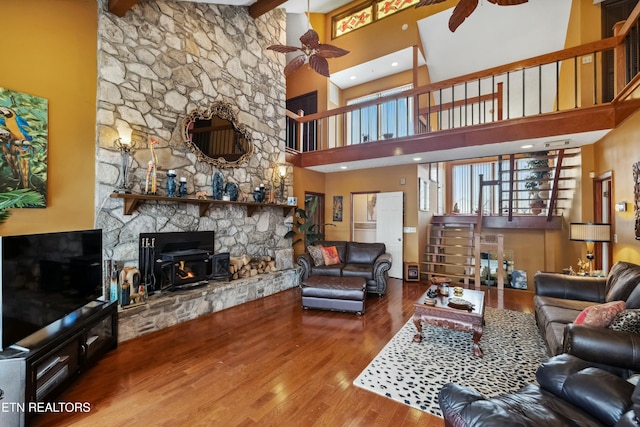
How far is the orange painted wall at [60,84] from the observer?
9.06ft

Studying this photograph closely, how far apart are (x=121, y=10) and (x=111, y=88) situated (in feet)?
3.22

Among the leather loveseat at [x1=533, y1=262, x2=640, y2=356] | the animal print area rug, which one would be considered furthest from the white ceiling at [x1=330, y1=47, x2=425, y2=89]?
the animal print area rug

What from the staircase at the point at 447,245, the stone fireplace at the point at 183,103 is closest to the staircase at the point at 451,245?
the staircase at the point at 447,245

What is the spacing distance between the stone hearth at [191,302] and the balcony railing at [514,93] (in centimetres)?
339

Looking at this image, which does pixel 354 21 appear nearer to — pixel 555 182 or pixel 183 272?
pixel 555 182

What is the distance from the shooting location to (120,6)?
133 inches

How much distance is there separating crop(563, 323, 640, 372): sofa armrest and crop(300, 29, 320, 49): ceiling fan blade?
400 cm

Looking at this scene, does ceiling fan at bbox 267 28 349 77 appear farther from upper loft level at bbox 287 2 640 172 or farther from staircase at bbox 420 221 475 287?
staircase at bbox 420 221 475 287

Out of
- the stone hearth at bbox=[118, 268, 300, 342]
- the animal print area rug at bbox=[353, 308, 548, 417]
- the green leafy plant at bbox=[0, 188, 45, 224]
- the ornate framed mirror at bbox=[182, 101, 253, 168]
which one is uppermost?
the ornate framed mirror at bbox=[182, 101, 253, 168]

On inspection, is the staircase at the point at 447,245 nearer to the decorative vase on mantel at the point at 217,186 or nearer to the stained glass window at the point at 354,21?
the decorative vase on mantel at the point at 217,186

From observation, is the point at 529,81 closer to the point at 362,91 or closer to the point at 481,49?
the point at 481,49

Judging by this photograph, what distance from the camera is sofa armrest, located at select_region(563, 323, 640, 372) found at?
5.66ft

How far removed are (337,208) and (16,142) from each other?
5901 mm

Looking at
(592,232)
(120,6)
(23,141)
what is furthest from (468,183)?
(23,141)
